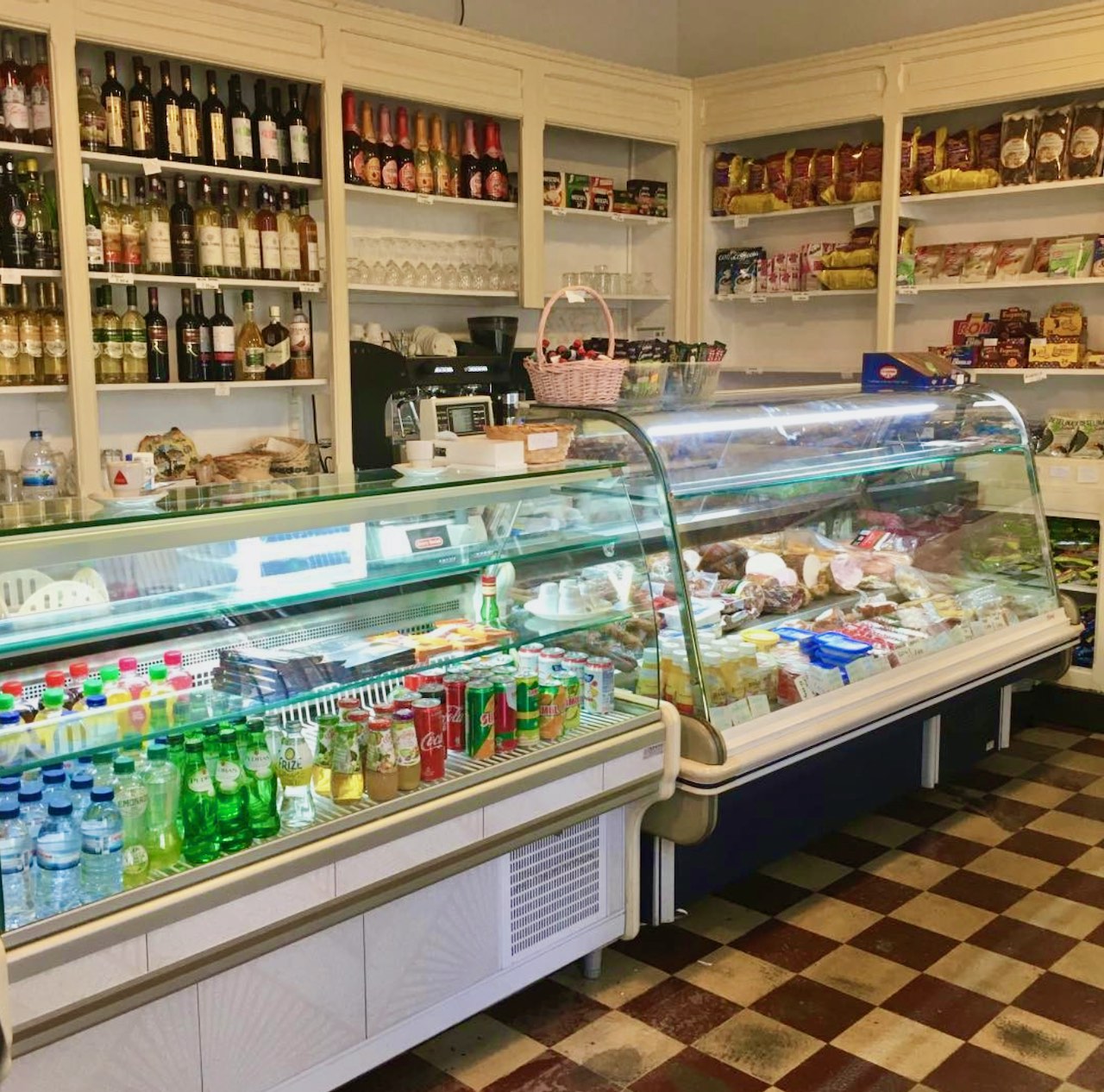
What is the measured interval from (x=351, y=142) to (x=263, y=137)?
1.33 ft

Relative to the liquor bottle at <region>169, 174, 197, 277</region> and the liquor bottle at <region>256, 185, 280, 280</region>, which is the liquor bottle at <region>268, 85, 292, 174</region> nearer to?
the liquor bottle at <region>256, 185, 280, 280</region>

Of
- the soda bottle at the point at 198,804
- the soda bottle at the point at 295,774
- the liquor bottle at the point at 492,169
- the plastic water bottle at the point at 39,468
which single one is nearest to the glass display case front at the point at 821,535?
the soda bottle at the point at 295,774

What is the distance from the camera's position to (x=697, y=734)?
2891 mm

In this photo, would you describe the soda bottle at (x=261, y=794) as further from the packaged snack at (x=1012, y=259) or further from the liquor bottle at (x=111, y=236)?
the packaged snack at (x=1012, y=259)

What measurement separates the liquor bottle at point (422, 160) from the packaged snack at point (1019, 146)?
2.54 metres

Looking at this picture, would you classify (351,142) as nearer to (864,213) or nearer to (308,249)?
(308,249)

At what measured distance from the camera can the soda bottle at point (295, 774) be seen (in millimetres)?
2285

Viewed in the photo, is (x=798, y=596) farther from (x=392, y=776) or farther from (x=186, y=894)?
(x=186, y=894)

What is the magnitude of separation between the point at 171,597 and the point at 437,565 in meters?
0.60

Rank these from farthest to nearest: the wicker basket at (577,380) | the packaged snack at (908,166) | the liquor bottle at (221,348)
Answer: the packaged snack at (908,166), the liquor bottle at (221,348), the wicker basket at (577,380)

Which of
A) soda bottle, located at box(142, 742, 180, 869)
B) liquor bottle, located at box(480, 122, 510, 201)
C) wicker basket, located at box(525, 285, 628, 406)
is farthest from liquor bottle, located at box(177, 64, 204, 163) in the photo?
soda bottle, located at box(142, 742, 180, 869)

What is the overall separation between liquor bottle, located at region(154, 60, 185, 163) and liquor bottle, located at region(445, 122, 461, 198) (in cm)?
126

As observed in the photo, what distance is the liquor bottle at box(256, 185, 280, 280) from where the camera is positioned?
4.64 meters

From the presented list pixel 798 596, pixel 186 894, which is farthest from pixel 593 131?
pixel 186 894
